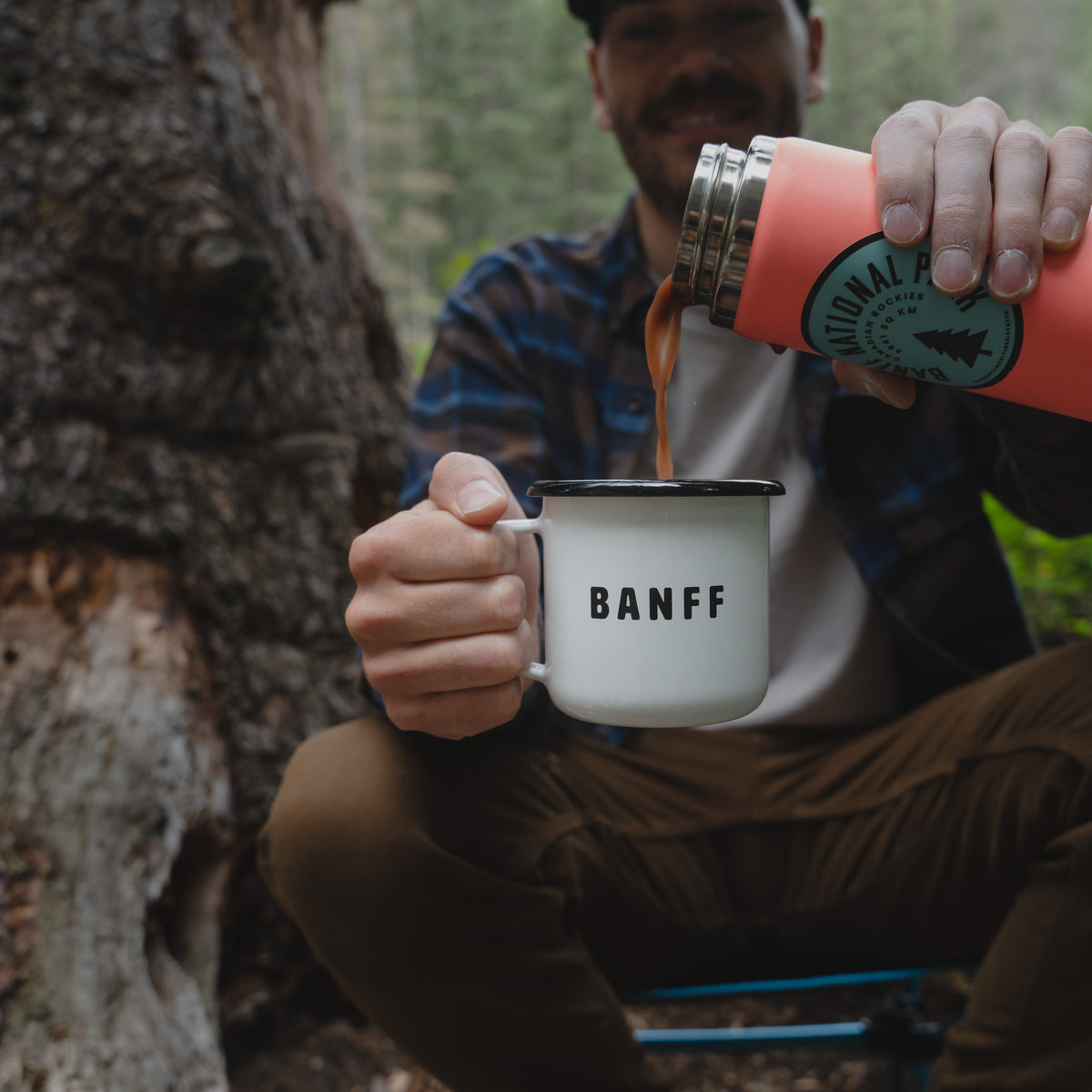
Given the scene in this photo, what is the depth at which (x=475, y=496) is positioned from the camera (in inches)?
32.2

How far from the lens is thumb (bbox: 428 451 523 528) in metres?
0.81

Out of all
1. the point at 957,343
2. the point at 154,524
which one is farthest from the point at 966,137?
the point at 154,524

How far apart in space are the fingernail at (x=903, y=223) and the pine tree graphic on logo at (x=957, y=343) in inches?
3.0

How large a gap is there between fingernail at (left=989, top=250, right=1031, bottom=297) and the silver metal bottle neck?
18 centimetres

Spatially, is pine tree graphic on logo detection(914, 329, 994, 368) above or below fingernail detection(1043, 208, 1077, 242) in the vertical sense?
below

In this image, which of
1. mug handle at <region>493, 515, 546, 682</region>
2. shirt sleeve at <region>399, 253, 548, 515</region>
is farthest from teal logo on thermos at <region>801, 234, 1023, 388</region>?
shirt sleeve at <region>399, 253, 548, 515</region>

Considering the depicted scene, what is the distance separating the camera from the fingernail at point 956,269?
2.31 ft

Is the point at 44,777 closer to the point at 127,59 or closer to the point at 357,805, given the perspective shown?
the point at 357,805

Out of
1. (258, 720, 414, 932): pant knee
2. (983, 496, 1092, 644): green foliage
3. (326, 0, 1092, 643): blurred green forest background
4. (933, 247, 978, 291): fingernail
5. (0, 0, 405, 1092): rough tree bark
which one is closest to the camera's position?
(933, 247, 978, 291): fingernail

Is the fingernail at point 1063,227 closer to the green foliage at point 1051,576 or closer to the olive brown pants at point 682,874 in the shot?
the olive brown pants at point 682,874

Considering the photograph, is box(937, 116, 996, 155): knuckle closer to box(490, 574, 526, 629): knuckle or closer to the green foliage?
box(490, 574, 526, 629): knuckle

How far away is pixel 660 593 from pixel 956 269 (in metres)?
0.32

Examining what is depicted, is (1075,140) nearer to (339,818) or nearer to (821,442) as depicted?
(821,442)

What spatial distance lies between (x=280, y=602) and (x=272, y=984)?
608 mm
